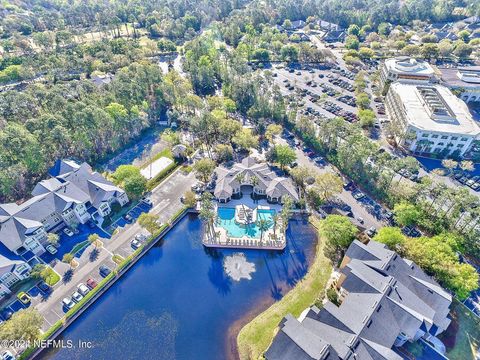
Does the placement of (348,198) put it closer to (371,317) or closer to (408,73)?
(371,317)

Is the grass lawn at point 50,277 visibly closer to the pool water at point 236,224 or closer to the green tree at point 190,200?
the green tree at point 190,200

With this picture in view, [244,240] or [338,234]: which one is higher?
[338,234]

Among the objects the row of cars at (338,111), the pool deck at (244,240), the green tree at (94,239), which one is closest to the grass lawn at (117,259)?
the green tree at (94,239)

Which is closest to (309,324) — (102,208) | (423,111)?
(102,208)

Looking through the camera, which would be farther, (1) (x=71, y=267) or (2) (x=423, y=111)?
(2) (x=423, y=111)

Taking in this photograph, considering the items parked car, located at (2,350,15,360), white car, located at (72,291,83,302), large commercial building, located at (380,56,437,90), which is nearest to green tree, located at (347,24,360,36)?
large commercial building, located at (380,56,437,90)

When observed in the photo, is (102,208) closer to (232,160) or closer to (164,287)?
(164,287)

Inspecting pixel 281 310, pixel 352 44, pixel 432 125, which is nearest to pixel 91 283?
pixel 281 310
